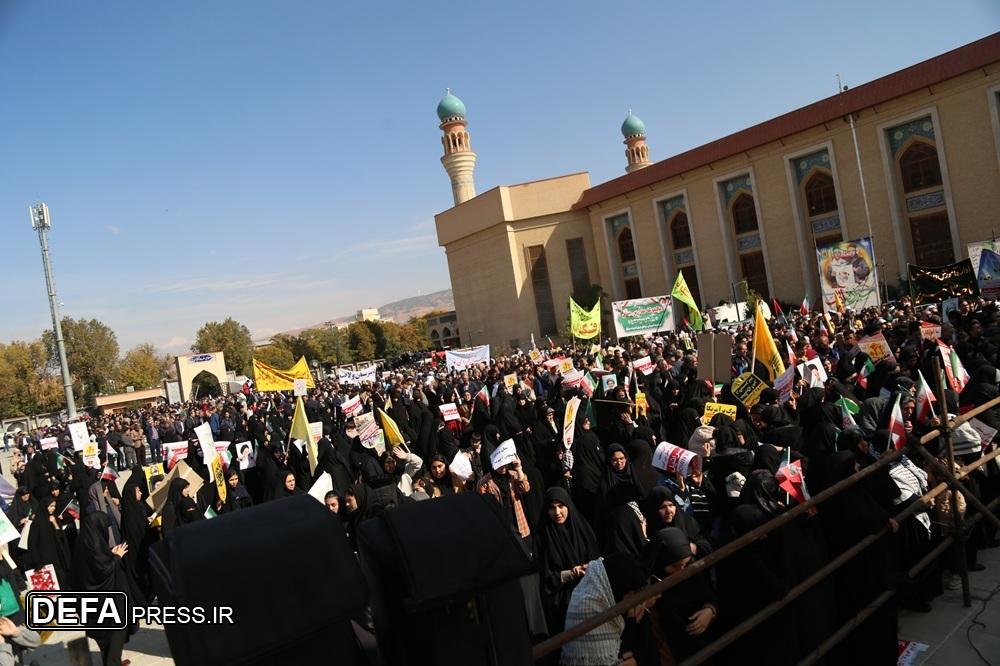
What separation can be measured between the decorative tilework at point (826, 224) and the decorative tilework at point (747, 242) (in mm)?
3019

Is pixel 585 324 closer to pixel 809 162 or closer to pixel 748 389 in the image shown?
pixel 748 389

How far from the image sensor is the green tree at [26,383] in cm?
5847

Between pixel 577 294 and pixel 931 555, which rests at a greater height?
pixel 577 294

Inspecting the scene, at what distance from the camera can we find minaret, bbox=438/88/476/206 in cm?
5281

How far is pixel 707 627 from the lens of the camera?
3121 mm

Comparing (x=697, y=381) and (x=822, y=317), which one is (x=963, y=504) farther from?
(x=822, y=317)

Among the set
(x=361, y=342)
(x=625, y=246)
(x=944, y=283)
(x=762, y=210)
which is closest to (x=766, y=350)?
(x=944, y=283)

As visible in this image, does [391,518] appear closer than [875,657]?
Yes

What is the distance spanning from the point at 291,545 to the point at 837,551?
10.5ft

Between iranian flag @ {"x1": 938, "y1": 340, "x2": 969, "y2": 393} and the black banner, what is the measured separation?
797 cm

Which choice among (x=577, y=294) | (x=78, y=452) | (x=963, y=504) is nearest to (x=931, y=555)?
(x=963, y=504)

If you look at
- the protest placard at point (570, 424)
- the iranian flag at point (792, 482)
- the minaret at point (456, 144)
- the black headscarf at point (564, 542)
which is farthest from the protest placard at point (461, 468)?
the minaret at point (456, 144)

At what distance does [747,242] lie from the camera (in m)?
34.5

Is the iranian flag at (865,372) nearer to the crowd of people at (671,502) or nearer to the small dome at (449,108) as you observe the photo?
the crowd of people at (671,502)
